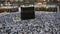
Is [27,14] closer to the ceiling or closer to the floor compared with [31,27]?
closer to the ceiling

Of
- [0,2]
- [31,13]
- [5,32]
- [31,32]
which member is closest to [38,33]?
[31,32]

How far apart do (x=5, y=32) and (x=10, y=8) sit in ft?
19.0

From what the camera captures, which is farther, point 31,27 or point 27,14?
point 27,14

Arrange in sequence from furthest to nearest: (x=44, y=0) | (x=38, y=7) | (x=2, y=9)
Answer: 1. (x=44, y=0)
2. (x=38, y=7)
3. (x=2, y=9)

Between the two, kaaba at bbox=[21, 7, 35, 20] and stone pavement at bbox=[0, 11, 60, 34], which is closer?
stone pavement at bbox=[0, 11, 60, 34]

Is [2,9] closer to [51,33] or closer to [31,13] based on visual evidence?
[31,13]

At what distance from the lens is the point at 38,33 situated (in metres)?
3.23

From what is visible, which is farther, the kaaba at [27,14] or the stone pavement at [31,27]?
the kaaba at [27,14]

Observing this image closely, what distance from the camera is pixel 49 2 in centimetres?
1012

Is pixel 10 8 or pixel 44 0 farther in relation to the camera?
pixel 44 0

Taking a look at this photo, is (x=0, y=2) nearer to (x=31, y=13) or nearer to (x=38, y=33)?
(x=31, y=13)

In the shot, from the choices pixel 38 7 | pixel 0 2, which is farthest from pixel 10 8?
pixel 38 7

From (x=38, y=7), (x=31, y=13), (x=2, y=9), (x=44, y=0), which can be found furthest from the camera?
(x=44, y=0)

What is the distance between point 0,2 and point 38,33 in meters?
7.03
